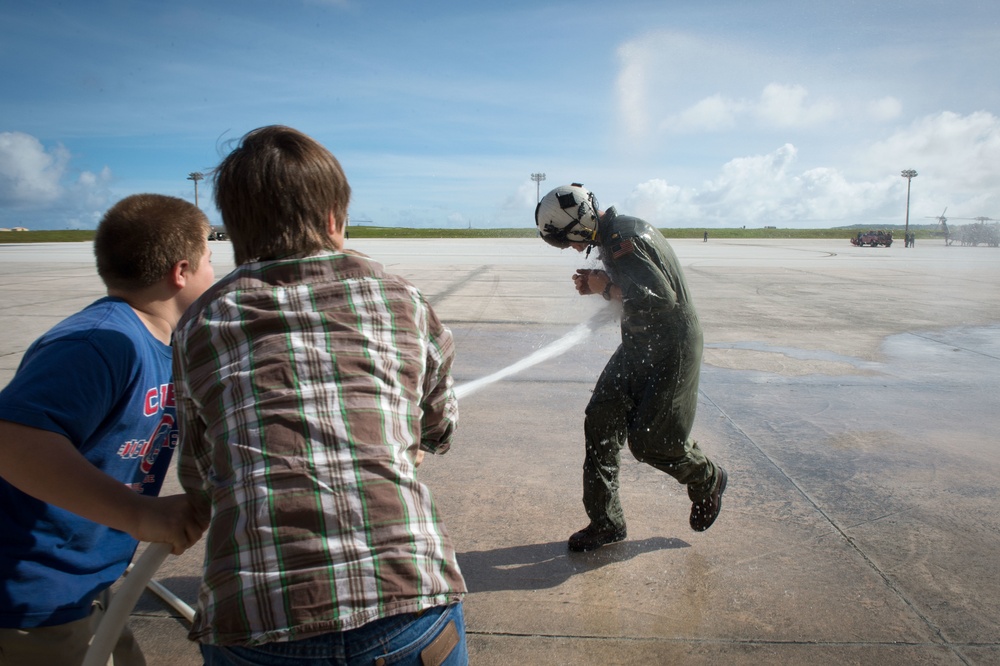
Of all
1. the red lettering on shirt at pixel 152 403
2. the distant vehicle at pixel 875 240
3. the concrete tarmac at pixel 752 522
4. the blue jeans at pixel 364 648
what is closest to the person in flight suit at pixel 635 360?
the concrete tarmac at pixel 752 522

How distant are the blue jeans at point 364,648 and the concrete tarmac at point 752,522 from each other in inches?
62.0

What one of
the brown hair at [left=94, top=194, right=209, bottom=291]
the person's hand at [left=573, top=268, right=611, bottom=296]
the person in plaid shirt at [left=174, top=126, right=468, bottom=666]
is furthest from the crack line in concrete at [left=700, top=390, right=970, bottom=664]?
the brown hair at [left=94, top=194, right=209, bottom=291]

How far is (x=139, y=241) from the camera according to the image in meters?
1.67

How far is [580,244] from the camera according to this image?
3.39 meters

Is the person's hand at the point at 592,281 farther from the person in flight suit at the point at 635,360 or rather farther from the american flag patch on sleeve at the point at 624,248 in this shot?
the american flag patch on sleeve at the point at 624,248

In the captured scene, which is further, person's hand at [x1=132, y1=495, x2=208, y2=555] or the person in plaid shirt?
person's hand at [x1=132, y1=495, x2=208, y2=555]

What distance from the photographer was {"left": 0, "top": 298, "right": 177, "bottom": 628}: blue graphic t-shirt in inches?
52.4

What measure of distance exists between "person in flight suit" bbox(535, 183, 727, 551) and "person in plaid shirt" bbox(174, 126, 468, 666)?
204 cm

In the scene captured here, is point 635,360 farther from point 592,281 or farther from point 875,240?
point 875,240

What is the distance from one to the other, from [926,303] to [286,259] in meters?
14.3

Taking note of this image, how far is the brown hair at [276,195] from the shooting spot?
126 cm

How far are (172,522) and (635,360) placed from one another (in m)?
2.41

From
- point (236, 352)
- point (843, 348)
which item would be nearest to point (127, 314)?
point (236, 352)

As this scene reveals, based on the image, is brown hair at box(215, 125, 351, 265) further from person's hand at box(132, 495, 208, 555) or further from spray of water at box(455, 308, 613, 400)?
spray of water at box(455, 308, 613, 400)
